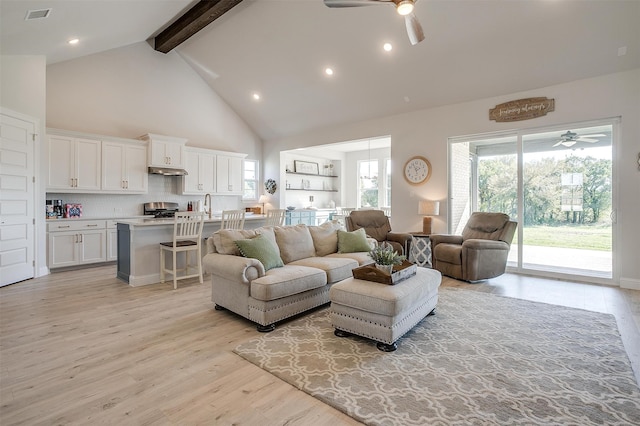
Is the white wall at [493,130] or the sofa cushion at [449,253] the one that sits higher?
the white wall at [493,130]

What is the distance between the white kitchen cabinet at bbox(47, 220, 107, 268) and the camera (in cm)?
530

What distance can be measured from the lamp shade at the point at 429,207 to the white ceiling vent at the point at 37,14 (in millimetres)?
5865

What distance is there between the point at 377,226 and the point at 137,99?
557 cm

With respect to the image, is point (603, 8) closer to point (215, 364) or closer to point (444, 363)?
point (444, 363)

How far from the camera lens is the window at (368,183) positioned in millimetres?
9867

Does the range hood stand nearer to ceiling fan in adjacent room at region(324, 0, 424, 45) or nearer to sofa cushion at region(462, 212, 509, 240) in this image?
ceiling fan in adjacent room at region(324, 0, 424, 45)

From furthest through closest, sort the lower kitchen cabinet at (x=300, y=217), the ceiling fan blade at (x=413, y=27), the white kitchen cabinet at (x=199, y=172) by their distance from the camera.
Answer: the lower kitchen cabinet at (x=300, y=217), the white kitchen cabinet at (x=199, y=172), the ceiling fan blade at (x=413, y=27)

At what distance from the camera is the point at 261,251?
3.41 meters

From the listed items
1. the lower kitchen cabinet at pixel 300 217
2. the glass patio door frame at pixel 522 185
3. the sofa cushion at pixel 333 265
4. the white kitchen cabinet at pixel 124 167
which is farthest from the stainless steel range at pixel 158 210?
the glass patio door frame at pixel 522 185

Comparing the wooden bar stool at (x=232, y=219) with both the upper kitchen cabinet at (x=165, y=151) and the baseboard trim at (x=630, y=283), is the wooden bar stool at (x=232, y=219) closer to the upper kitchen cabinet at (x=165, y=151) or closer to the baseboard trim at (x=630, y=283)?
the upper kitchen cabinet at (x=165, y=151)

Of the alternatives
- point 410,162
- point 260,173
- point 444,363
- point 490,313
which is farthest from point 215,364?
point 260,173

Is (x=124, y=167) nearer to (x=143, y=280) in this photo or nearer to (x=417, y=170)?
(x=143, y=280)

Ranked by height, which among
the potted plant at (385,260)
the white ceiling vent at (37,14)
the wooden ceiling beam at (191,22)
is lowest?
the potted plant at (385,260)

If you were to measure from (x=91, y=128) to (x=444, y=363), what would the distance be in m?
7.02
